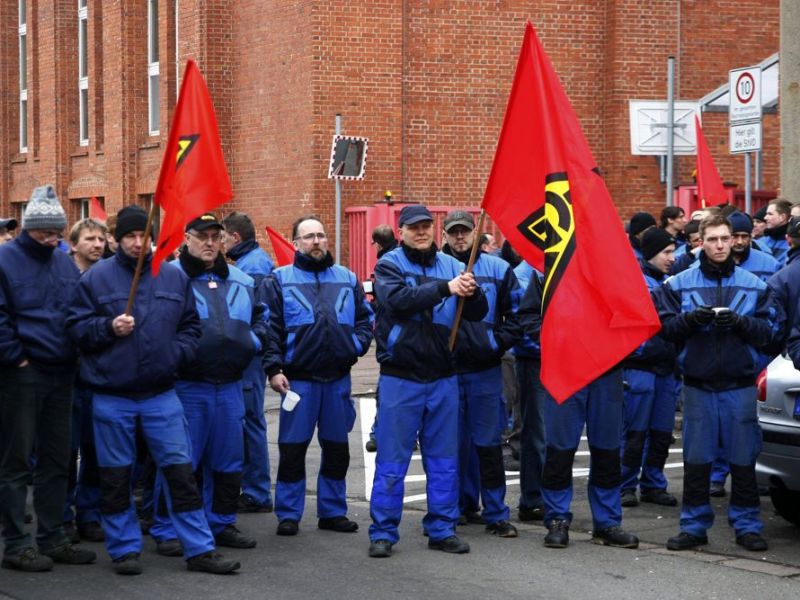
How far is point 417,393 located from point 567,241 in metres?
1.29

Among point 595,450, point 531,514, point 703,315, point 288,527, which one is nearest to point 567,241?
point 703,315

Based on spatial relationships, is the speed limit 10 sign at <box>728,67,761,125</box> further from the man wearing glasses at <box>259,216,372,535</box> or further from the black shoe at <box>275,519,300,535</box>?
the black shoe at <box>275,519,300,535</box>

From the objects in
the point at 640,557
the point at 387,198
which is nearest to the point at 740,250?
the point at 640,557

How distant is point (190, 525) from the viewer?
322 inches

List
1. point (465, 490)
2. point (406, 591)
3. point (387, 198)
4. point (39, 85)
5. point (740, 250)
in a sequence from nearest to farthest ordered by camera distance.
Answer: point (406, 591) < point (465, 490) < point (740, 250) < point (387, 198) < point (39, 85)

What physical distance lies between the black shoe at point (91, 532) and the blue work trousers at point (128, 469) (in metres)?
0.96

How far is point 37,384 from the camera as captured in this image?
27.2 ft

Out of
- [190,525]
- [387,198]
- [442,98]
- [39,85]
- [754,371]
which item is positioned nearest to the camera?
[190,525]

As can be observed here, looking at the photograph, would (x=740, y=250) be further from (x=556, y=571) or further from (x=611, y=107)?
(x=611, y=107)

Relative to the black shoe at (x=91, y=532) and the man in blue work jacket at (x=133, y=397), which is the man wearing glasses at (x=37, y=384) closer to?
the man in blue work jacket at (x=133, y=397)

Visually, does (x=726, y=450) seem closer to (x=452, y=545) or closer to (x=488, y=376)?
(x=488, y=376)

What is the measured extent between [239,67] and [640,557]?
58.8 feet

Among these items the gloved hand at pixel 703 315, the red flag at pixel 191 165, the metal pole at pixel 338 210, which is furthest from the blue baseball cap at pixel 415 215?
the metal pole at pixel 338 210

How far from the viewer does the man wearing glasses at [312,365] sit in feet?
30.3
